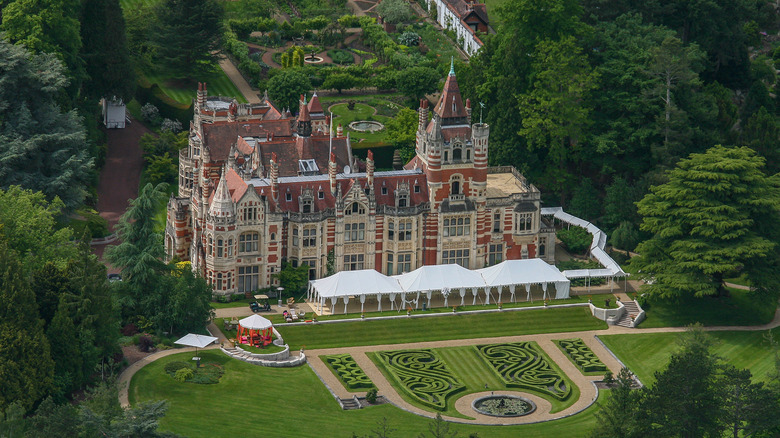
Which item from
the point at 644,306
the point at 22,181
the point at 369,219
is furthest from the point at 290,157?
the point at 644,306

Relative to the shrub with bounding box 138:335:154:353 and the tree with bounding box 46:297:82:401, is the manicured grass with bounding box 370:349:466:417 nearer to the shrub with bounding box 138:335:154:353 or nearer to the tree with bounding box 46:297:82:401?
the shrub with bounding box 138:335:154:353

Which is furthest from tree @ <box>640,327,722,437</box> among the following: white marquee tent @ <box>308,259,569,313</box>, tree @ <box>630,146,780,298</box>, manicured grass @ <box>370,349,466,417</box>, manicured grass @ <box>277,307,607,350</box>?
white marquee tent @ <box>308,259,569,313</box>

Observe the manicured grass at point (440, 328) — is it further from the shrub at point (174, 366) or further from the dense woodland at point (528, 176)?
the shrub at point (174, 366)

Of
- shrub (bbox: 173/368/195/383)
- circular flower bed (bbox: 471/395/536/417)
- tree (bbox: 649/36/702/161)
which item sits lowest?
circular flower bed (bbox: 471/395/536/417)

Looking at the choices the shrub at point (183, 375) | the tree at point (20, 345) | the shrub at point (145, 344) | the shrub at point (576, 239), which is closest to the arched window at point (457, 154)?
the shrub at point (576, 239)

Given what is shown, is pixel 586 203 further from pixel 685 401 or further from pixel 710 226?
pixel 685 401

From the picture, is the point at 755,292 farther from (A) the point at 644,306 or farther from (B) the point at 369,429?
(B) the point at 369,429
